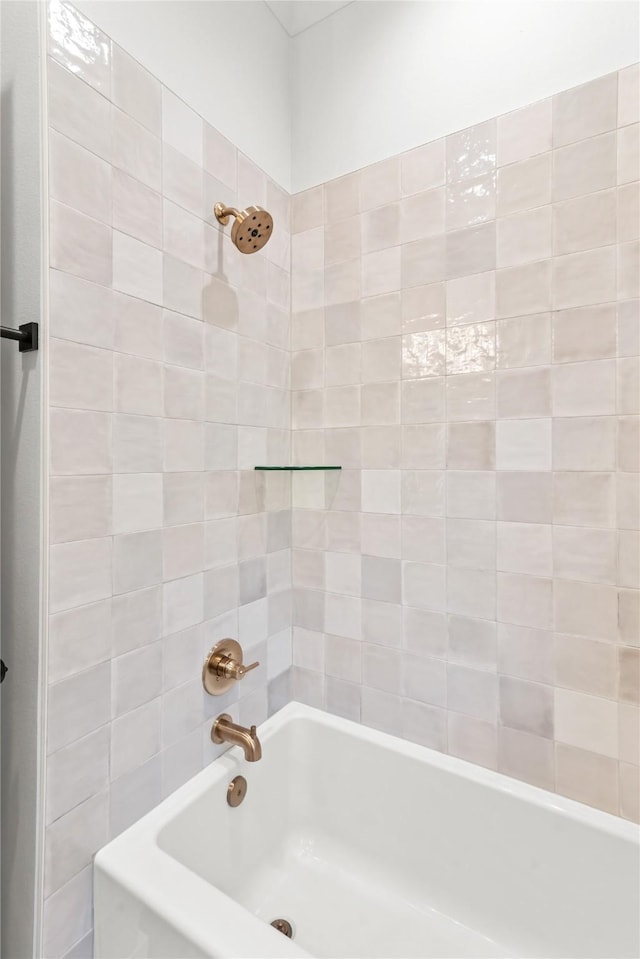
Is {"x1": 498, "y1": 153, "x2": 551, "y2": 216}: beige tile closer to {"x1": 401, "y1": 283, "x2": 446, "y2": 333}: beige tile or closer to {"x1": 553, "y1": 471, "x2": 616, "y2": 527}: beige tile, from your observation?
{"x1": 401, "y1": 283, "x2": 446, "y2": 333}: beige tile

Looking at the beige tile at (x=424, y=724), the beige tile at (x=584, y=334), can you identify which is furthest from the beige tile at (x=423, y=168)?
the beige tile at (x=424, y=724)

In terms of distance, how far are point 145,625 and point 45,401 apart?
0.49 meters

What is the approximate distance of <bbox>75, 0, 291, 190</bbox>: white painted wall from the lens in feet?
3.22

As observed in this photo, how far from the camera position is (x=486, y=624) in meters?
1.18

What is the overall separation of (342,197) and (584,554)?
1.15m

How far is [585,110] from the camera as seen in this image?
41.1 inches

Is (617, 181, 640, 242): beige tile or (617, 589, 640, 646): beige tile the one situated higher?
(617, 181, 640, 242): beige tile

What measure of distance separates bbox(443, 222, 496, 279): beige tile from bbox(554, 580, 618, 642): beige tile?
77 cm

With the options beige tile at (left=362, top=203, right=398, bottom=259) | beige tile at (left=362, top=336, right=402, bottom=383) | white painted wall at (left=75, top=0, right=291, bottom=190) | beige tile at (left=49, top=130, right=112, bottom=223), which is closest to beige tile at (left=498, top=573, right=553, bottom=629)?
beige tile at (left=362, top=336, right=402, bottom=383)

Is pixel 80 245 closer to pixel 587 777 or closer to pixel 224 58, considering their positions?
pixel 224 58

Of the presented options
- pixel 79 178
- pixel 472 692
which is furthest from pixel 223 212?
pixel 472 692

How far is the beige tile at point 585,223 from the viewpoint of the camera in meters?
Answer: 1.02

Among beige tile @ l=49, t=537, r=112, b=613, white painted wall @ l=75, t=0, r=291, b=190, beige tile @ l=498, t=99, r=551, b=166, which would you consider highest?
white painted wall @ l=75, t=0, r=291, b=190

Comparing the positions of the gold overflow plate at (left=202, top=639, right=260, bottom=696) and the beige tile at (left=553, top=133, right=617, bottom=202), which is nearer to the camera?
the beige tile at (left=553, top=133, right=617, bottom=202)
